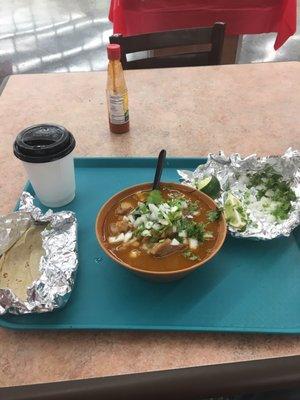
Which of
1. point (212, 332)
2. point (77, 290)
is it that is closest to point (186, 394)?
point (212, 332)

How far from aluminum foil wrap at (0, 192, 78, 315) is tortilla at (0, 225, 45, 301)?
0.5 inches

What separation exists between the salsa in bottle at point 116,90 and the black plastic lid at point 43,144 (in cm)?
30

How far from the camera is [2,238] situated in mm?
831

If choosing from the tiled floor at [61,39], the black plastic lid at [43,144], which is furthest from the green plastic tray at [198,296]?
the tiled floor at [61,39]

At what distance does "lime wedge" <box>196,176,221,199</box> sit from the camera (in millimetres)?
933

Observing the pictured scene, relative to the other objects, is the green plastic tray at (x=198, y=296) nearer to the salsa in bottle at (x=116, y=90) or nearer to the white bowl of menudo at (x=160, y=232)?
the white bowl of menudo at (x=160, y=232)

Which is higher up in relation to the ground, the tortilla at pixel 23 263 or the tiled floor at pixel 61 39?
the tortilla at pixel 23 263

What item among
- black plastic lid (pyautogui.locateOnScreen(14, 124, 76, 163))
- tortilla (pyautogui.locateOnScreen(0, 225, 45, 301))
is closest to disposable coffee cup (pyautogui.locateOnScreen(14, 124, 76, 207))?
black plastic lid (pyautogui.locateOnScreen(14, 124, 76, 163))

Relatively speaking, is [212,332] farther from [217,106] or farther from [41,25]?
[41,25]

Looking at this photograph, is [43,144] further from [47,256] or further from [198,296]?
[198,296]

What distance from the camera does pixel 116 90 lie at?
1.12m

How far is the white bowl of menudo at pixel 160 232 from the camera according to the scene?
0.77m

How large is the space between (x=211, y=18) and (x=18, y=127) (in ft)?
4.48

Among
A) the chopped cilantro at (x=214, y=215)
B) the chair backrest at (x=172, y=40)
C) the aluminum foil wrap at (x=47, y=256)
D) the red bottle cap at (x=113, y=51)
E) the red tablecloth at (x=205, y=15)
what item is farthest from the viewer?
the red tablecloth at (x=205, y=15)
